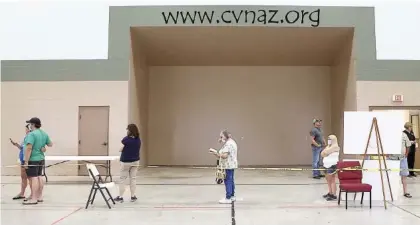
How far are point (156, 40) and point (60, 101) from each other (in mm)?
3645

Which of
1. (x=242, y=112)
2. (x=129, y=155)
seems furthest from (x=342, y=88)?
(x=129, y=155)

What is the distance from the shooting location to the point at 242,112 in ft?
56.6

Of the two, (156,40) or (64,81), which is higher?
(156,40)

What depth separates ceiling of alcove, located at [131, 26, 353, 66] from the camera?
45.0 feet

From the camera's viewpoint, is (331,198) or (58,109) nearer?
(331,198)

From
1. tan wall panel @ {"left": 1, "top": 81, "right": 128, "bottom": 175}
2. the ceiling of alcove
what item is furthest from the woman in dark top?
the ceiling of alcove

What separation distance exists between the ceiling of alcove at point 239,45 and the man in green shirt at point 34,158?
19.5 feet

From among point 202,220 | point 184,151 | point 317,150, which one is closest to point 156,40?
point 184,151

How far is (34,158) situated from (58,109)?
5414mm

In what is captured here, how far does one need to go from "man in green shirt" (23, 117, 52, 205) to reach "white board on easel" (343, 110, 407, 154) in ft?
19.0

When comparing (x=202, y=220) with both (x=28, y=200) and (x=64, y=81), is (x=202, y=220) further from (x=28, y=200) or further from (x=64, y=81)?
(x=64, y=81)

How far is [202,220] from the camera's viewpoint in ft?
22.5

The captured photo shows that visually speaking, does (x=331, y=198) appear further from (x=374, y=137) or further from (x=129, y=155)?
(x=129, y=155)

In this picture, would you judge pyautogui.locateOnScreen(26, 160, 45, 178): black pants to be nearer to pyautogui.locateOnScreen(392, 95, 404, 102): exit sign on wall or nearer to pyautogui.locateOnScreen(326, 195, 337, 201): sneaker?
pyautogui.locateOnScreen(326, 195, 337, 201): sneaker
